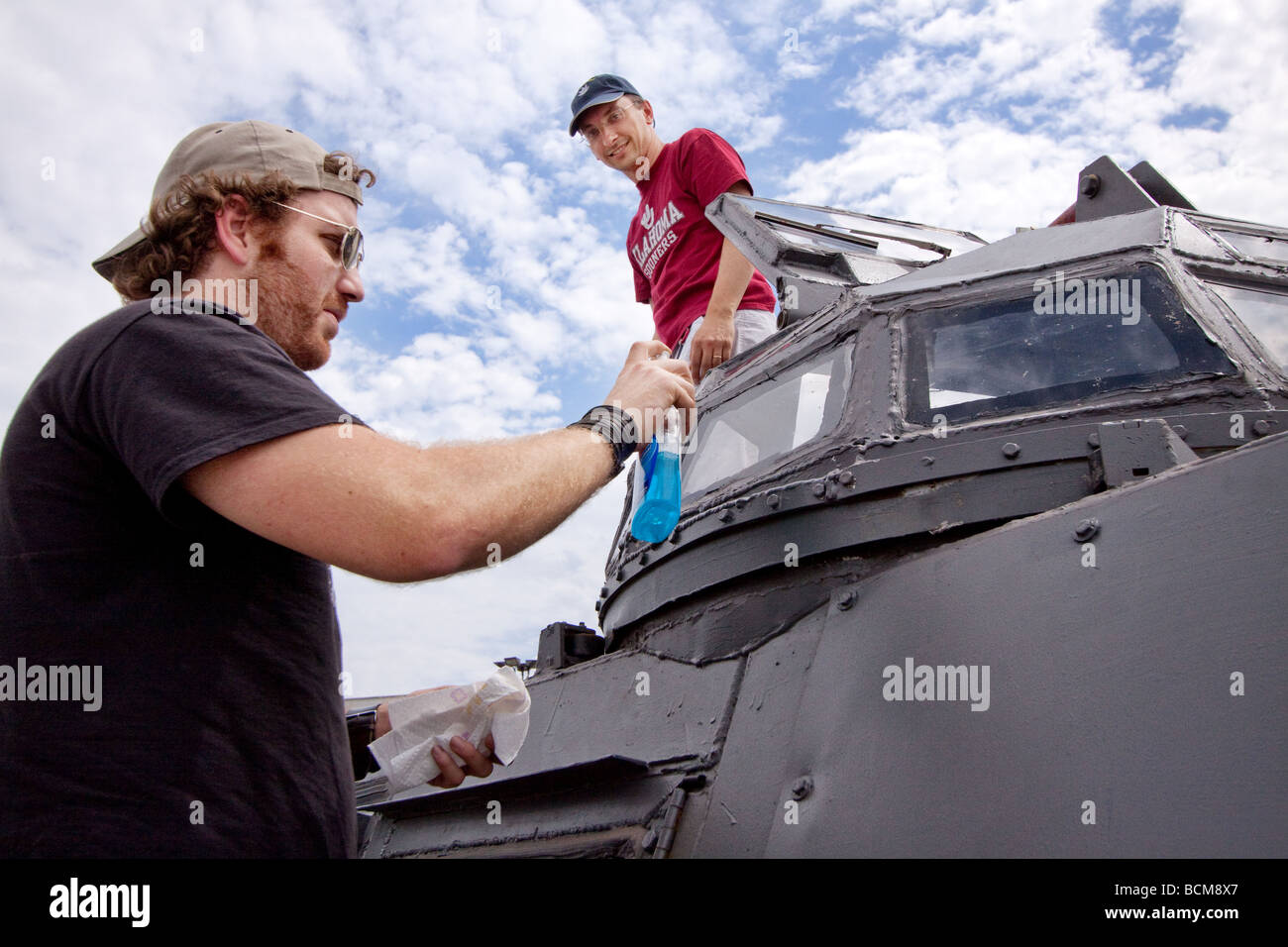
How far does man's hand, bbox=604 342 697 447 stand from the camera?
1.84m

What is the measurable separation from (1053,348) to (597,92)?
308cm

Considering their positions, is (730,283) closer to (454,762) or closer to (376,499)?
(454,762)

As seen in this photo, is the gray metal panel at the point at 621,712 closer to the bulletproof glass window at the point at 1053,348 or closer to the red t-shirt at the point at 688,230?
the bulletproof glass window at the point at 1053,348

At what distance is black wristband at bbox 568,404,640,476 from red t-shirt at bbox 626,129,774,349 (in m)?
3.20

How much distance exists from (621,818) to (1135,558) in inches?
54.8

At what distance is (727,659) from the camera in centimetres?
288

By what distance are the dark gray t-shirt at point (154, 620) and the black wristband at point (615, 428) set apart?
415mm

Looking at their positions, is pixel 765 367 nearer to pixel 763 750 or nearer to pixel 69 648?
pixel 763 750

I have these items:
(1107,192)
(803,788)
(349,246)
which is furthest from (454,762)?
Answer: (1107,192)

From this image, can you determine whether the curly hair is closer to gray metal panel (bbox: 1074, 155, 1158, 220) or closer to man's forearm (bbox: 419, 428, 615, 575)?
man's forearm (bbox: 419, 428, 615, 575)

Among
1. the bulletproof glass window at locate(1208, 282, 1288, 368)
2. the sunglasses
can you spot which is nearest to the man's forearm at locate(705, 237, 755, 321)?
the bulletproof glass window at locate(1208, 282, 1288, 368)

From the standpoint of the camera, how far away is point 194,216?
1893 mm

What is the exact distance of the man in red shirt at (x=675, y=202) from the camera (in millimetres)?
4988
